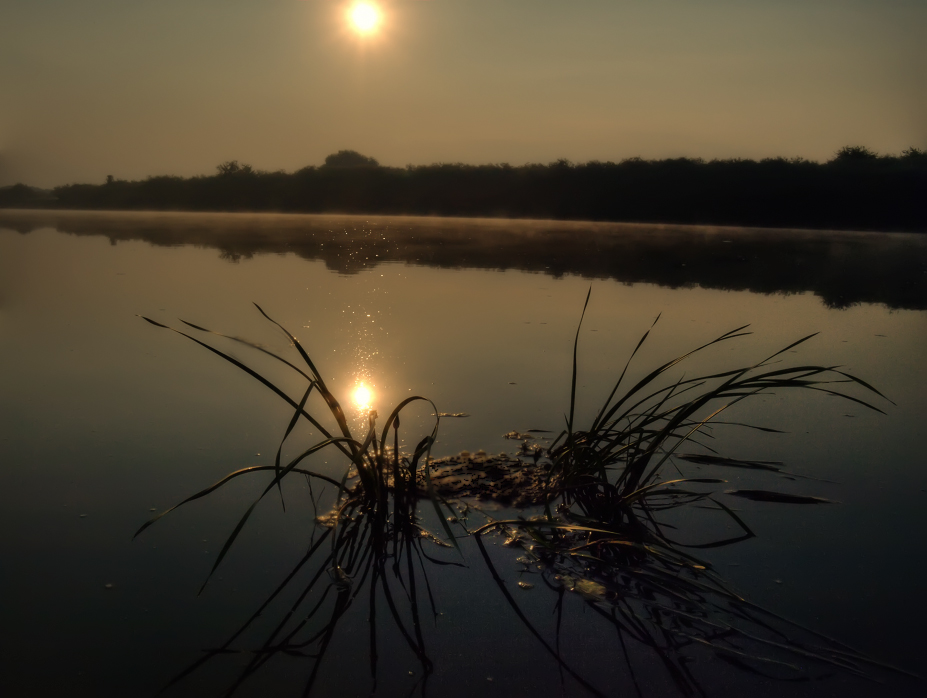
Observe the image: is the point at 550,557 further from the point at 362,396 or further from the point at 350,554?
the point at 362,396

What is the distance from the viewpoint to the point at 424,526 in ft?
6.73

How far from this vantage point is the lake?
145cm

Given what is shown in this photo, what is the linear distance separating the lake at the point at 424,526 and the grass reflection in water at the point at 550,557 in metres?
0.01

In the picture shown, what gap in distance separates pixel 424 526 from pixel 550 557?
37 centimetres

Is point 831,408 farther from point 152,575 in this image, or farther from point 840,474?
point 152,575

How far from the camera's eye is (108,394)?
313 cm

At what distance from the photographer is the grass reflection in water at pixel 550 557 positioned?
150 cm

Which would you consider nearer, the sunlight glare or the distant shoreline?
the sunlight glare

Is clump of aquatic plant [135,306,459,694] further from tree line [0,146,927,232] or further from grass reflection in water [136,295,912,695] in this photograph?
tree line [0,146,927,232]

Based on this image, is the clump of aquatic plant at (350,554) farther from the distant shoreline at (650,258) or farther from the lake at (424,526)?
the distant shoreline at (650,258)

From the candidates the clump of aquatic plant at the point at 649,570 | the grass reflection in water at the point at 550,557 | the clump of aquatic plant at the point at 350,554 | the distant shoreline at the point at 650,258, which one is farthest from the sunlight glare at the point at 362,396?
the distant shoreline at the point at 650,258

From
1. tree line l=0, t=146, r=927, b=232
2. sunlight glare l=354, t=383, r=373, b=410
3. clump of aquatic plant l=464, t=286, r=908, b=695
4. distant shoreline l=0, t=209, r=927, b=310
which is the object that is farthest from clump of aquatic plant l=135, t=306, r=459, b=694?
tree line l=0, t=146, r=927, b=232

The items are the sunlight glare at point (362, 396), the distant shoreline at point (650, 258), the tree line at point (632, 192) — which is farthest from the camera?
the tree line at point (632, 192)

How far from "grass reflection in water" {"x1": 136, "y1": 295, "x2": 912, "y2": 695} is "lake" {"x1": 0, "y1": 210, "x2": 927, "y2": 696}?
1cm
